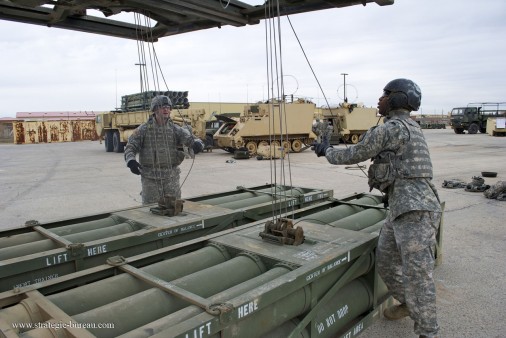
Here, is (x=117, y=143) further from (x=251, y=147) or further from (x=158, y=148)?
(x=158, y=148)

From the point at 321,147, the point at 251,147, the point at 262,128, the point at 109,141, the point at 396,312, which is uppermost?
the point at 262,128

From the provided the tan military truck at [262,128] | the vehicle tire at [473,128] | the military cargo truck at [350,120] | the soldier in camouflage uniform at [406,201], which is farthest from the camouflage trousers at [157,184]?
the vehicle tire at [473,128]

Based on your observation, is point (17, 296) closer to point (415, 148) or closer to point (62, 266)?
point (62, 266)

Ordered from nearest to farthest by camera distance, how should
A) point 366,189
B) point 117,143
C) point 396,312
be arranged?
1. point 396,312
2. point 366,189
3. point 117,143

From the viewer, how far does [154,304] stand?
219 centimetres

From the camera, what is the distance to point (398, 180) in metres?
3.06

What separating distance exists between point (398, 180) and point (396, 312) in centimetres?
114

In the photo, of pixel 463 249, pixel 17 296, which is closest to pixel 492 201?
pixel 463 249

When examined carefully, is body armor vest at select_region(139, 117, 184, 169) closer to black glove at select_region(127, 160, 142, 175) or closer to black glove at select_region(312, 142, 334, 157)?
black glove at select_region(127, 160, 142, 175)

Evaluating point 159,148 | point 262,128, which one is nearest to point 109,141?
point 262,128

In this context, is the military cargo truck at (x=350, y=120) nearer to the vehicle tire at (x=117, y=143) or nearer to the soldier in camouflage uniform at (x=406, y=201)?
the vehicle tire at (x=117, y=143)

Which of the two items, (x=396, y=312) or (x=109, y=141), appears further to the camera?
(x=109, y=141)

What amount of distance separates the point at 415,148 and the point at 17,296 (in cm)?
273

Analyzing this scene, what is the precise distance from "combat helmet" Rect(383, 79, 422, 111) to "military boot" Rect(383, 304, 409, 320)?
5.26 ft
